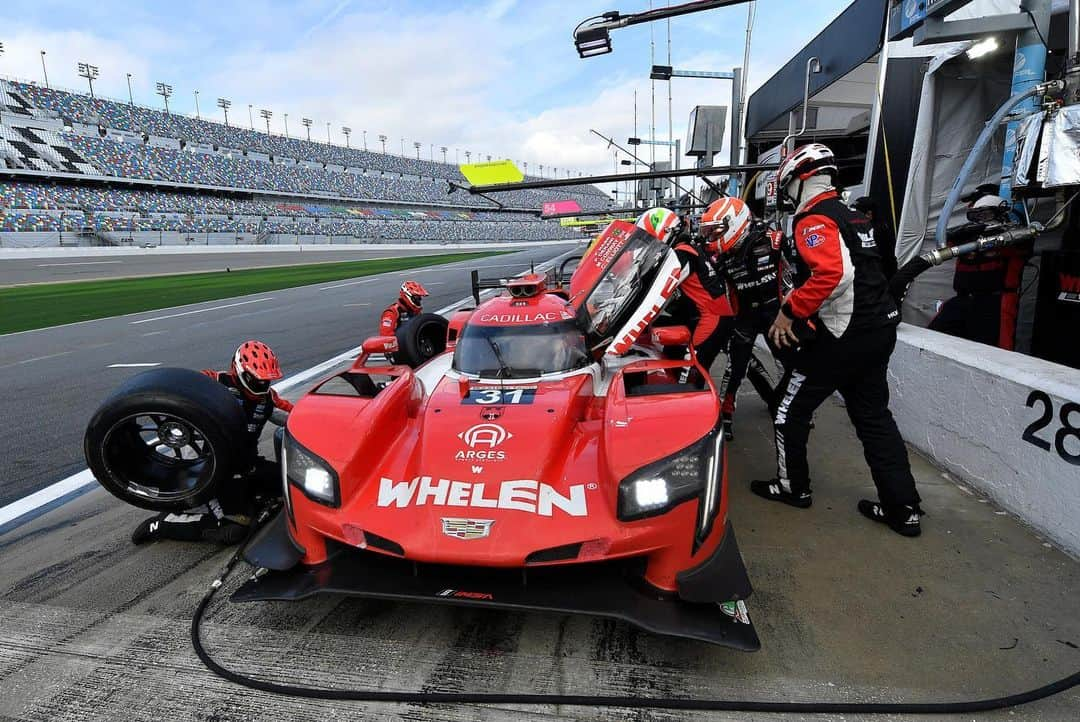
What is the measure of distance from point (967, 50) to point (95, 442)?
7335mm

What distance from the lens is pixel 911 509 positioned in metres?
3.06

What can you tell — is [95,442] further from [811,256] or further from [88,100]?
[88,100]

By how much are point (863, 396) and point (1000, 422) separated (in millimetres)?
828

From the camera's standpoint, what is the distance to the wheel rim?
2844 millimetres

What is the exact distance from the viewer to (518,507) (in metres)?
2.27

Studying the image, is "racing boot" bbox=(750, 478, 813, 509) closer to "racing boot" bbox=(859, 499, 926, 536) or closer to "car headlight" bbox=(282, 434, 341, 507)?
"racing boot" bbox=(859, 499, 926, 536)

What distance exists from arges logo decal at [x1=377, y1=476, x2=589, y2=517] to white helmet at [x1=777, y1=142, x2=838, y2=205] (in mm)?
2160

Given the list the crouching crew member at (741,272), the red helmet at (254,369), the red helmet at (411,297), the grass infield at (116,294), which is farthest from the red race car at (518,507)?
the grass infield at (116,294)

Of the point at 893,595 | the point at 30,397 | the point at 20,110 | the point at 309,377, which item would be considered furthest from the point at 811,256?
the point at 20,110

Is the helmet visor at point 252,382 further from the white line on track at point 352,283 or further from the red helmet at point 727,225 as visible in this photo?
the white line on track at point 352,283

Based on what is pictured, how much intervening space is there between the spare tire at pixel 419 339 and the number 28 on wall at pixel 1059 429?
447cm

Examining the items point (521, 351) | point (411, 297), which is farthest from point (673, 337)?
point (411, 297)

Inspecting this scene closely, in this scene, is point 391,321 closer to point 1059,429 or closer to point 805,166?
point 805,166

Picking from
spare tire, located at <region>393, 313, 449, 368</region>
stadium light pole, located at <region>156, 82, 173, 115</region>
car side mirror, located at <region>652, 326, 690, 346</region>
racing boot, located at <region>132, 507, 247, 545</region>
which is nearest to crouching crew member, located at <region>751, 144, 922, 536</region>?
car side mirror, located at <region>652, 326, 690, 346</region>
